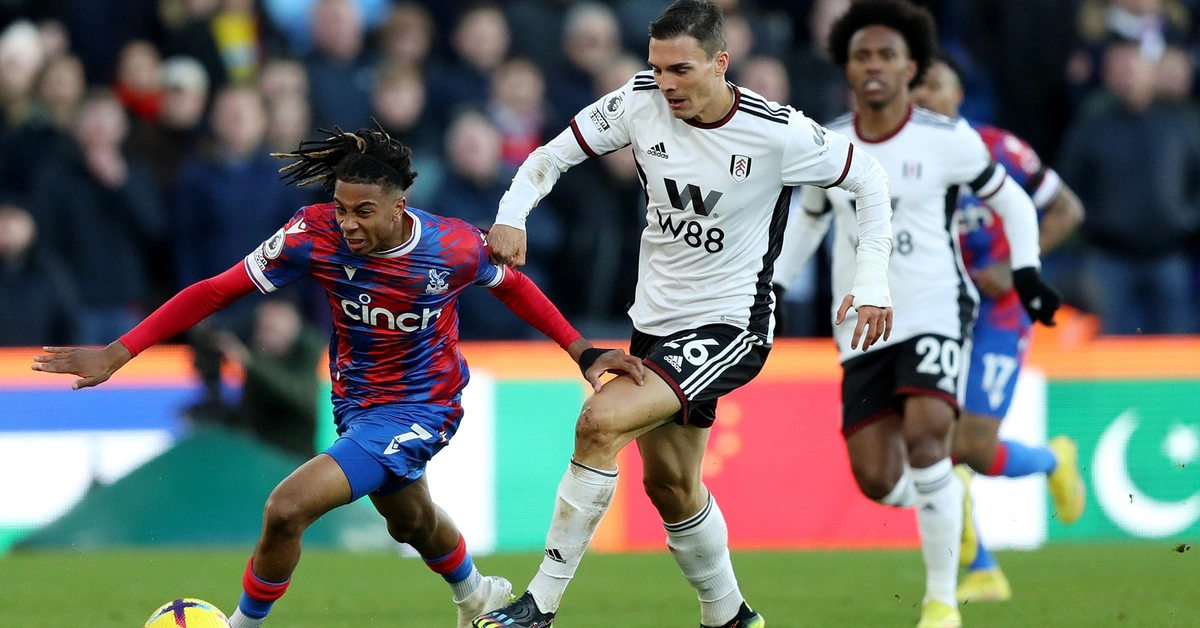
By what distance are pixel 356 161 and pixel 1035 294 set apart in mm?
3400

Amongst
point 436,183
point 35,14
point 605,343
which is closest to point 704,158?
point 605,343

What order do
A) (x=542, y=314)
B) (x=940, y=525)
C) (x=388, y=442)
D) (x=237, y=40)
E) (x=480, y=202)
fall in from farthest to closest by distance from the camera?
(x=237, y=40) < (x=480, y=202) < (x=940, y=525) < (x=542, y=314) < (x=388, y=442)

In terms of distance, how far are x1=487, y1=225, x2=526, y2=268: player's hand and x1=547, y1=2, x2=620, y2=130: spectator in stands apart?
22.2 feet

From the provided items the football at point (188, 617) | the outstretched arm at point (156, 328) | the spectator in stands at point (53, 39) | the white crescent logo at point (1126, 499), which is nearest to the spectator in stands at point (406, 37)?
the spectator in stands at point (53, 39)

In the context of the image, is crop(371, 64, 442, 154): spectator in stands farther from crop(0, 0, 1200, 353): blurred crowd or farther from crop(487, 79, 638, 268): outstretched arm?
crop(487, 79, 638, 268): outstretched arm

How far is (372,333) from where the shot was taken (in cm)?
667

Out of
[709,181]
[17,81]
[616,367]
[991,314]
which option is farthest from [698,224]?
[17,81]

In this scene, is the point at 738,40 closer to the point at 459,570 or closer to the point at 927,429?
the point at 927,429

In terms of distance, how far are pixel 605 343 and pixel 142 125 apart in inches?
159

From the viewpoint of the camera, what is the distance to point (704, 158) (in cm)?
648

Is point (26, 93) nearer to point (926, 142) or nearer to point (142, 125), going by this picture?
point (142, 125)

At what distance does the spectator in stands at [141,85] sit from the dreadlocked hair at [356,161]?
6505mm

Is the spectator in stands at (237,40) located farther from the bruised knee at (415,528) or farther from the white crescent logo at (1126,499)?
the bruised knee at (415,528)

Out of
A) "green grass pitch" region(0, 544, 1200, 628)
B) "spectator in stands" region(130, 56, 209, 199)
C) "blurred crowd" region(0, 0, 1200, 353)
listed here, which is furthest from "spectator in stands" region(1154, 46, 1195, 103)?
"spectator in stands" region(130, 56, 209, 199)
